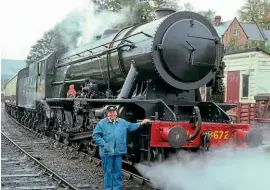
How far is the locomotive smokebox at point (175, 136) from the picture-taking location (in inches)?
241

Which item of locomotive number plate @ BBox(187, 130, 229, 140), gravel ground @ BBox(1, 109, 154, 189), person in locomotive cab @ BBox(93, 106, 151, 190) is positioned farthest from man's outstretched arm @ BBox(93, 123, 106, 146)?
locomotive number plate @ BBox(187, 130, 229, 140)

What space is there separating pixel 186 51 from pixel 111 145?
215cm

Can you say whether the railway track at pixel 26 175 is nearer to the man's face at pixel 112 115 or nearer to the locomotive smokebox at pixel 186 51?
the man's face at pixel 112 115

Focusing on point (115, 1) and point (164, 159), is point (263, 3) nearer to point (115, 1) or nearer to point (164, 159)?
point (115, 1)

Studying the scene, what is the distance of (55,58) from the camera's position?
1362 cm

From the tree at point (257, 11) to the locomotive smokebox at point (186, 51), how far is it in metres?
57.7

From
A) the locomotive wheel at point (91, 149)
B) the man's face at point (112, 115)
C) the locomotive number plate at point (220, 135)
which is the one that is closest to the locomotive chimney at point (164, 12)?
the locomotive number plate at point (220, 135)

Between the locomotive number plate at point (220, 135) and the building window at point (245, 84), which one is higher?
the building window at point (245, 84)

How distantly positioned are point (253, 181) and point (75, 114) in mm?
4693

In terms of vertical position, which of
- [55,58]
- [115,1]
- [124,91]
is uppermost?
[115,1]

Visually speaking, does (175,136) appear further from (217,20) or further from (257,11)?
(257,11)

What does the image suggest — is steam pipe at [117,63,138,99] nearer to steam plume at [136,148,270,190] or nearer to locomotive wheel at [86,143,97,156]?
steam plume at [136,148,270,190]

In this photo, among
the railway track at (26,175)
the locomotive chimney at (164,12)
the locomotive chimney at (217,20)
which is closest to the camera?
the railway track at (26,175)

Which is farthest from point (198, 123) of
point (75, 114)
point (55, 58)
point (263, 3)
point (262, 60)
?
point (263, 3)
